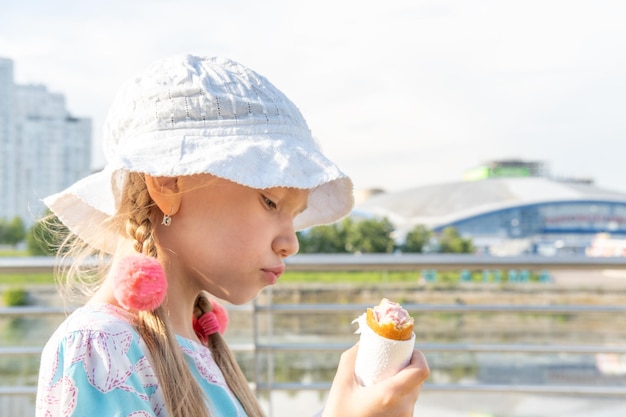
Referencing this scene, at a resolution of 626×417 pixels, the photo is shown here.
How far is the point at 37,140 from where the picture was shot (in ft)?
153

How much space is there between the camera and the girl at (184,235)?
747mm

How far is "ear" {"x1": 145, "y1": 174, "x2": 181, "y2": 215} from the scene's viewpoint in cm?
83

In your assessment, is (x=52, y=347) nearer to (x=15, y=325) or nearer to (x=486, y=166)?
(x=15, y=325)

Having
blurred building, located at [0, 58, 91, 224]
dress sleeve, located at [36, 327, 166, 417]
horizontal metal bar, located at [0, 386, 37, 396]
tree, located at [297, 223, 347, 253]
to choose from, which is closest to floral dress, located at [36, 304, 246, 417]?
dress sleeve, located at [36, 327, 166, 417]

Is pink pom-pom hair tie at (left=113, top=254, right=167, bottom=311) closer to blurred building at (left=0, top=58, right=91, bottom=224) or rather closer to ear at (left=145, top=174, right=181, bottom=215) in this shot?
ear at (left=145, top=174, right=181, bottom=215)

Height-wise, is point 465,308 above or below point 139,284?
below

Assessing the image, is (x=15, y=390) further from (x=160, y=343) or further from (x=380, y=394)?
(x=380, y=394)

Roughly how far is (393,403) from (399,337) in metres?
0.06

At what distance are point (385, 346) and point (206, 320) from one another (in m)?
0.30

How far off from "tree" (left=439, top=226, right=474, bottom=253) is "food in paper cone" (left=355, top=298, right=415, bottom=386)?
30.9 meters

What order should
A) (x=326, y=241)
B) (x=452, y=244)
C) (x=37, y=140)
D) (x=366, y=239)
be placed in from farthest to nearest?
1. (x=37, y=140)
2. (x=452, y=244)
3. (x=366, y=239)
4. (x=326, y=241)

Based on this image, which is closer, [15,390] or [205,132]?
[205,132]

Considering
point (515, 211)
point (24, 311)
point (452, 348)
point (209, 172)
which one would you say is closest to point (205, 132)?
point (209, 172)

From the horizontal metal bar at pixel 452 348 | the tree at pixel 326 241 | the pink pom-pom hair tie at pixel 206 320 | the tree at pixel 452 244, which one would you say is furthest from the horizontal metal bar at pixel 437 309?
the tree at pixel 452 244
